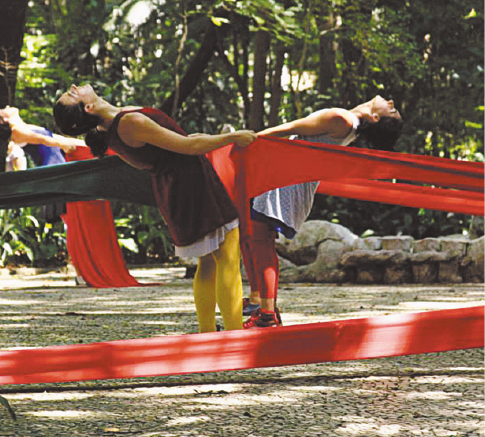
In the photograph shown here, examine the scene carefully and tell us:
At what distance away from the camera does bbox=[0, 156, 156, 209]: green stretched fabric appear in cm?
339

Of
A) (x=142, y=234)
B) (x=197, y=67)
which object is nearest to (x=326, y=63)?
(x=197, y=67)

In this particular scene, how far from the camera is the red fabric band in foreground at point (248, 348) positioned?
8.82 ft

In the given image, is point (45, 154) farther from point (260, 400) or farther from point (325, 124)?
point (260, 400)

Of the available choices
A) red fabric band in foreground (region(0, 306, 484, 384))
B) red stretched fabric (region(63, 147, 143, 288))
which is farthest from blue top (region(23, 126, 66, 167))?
red fabric band in foreground (region(0, 306, 484, 384))

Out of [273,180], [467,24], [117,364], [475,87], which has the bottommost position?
[117,364]

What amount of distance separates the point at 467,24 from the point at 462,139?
211 cm

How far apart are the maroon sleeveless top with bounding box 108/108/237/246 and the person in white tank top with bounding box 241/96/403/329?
62 cm

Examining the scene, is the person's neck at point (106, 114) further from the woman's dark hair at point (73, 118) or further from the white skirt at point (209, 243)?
the white skirt at point (209, 243)

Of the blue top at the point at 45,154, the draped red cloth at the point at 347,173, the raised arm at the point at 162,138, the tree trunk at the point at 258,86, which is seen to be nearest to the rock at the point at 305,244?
the tree trunk at the point at 258,86

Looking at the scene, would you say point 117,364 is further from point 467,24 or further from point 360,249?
point 467,24

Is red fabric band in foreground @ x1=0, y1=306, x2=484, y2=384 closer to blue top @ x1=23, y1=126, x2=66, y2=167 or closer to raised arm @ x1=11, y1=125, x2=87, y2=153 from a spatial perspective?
raised arm @ x1=11, y1=125, x2=87, y2=153

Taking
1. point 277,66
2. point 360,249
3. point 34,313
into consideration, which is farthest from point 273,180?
point 277,66

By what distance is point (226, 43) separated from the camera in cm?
1383

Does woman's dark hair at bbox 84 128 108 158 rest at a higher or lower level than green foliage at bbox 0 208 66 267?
higher
